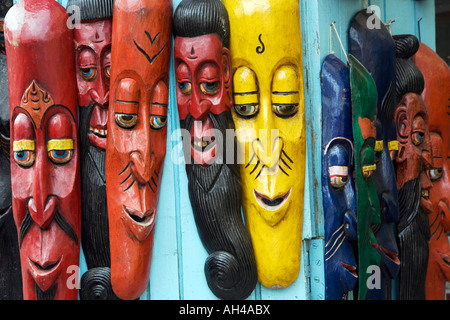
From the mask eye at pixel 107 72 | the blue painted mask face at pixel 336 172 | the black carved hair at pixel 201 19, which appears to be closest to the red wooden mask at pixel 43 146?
the mask eye at pixel 107 72

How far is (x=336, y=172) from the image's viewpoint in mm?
1864

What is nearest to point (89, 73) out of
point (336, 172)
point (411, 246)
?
point (336, 172)

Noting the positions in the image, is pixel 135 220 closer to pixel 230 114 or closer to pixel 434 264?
pixel 230 114

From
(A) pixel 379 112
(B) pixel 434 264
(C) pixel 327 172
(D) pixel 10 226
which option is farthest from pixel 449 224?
(D) pixel 10 226

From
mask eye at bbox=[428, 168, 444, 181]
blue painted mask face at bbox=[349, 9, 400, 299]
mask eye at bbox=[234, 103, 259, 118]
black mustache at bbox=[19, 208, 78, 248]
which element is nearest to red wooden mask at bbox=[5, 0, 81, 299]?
black mustache at bbox=[19, 208, 78, 248]

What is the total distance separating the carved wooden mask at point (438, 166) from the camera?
2352 millimetres

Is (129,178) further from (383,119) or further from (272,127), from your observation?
(383,119)

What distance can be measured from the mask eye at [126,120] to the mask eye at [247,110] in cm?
34

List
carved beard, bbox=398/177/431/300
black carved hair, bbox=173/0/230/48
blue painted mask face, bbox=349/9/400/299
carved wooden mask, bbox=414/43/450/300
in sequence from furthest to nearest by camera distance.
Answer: carved wooden mask, bbox=414/43/450/300 → carved beard, bbox=398/177/431/300 → blue painted mask face, bbox=349/9/400/299 → black carved hair, bbox=173/0/230/48

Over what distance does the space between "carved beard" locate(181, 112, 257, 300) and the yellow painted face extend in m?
0.05

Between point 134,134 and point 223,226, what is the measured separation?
16.6 inches

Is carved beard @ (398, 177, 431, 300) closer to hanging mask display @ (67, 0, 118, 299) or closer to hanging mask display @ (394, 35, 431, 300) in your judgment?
hanging mask display @ (394, 35, 431, 300)

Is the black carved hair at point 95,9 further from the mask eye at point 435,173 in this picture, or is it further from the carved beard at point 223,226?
the mask eye at point 435,173

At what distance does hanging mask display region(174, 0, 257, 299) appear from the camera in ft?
5.94
